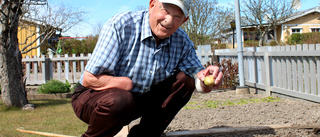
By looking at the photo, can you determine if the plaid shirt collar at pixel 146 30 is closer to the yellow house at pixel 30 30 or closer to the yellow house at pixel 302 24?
the yellow house at pixel 30 30

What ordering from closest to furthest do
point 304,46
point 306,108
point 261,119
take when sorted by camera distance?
point 261,119
point 306,108
point 304,46

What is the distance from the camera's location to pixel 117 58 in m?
2.17

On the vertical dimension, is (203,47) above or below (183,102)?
above

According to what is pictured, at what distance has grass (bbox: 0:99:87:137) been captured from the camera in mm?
3786

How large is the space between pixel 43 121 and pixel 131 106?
2.78 meters

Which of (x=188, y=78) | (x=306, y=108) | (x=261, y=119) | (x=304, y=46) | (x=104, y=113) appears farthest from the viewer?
(x=304, y=46)

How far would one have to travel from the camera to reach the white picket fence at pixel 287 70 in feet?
16.6

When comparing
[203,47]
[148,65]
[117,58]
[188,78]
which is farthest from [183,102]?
[203,47]

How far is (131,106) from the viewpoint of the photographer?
2.14 m

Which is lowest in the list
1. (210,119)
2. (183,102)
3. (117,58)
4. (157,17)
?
(210,119)

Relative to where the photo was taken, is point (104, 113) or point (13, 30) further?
point (13, 30)

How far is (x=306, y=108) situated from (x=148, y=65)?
3244 millimetres

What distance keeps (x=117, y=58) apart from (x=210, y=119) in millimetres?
2249

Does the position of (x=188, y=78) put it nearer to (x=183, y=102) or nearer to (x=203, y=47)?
(x=183, y=102)
